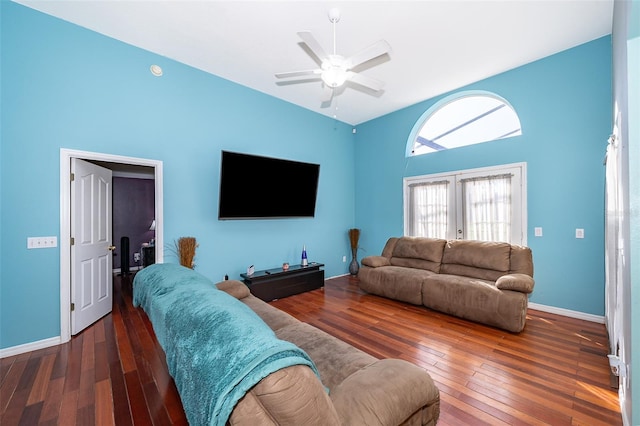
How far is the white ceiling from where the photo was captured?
2.57 m

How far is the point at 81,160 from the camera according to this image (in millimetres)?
2924

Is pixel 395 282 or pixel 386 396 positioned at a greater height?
pixel 386 396

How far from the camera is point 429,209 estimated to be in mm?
4684

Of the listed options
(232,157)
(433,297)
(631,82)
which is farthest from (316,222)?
(631,82)

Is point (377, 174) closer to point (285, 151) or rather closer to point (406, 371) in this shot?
point (285, 151)

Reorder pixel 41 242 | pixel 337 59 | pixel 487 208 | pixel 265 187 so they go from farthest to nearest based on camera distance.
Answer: pixel 265 187
pixel 487 208
pixel 41 242
pixel 337 59

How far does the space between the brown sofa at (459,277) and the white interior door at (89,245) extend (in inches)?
144

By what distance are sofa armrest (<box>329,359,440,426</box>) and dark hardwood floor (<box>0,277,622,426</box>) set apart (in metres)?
0.64

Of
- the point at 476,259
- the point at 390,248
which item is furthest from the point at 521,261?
the point at 390,248

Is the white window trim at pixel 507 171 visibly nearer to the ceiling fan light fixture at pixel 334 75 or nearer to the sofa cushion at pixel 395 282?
the sofa cushion at pixel 395 282

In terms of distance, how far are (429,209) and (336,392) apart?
163 inches

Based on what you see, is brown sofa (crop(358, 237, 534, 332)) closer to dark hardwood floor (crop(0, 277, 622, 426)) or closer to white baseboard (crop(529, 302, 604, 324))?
dark hardwood floor (crop(0, 277, 622, 426))

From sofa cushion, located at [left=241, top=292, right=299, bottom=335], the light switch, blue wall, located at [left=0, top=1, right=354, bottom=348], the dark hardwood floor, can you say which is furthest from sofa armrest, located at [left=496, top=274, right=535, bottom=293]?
the light switch

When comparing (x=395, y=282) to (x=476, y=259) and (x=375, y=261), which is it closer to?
(x=375, y=261)
